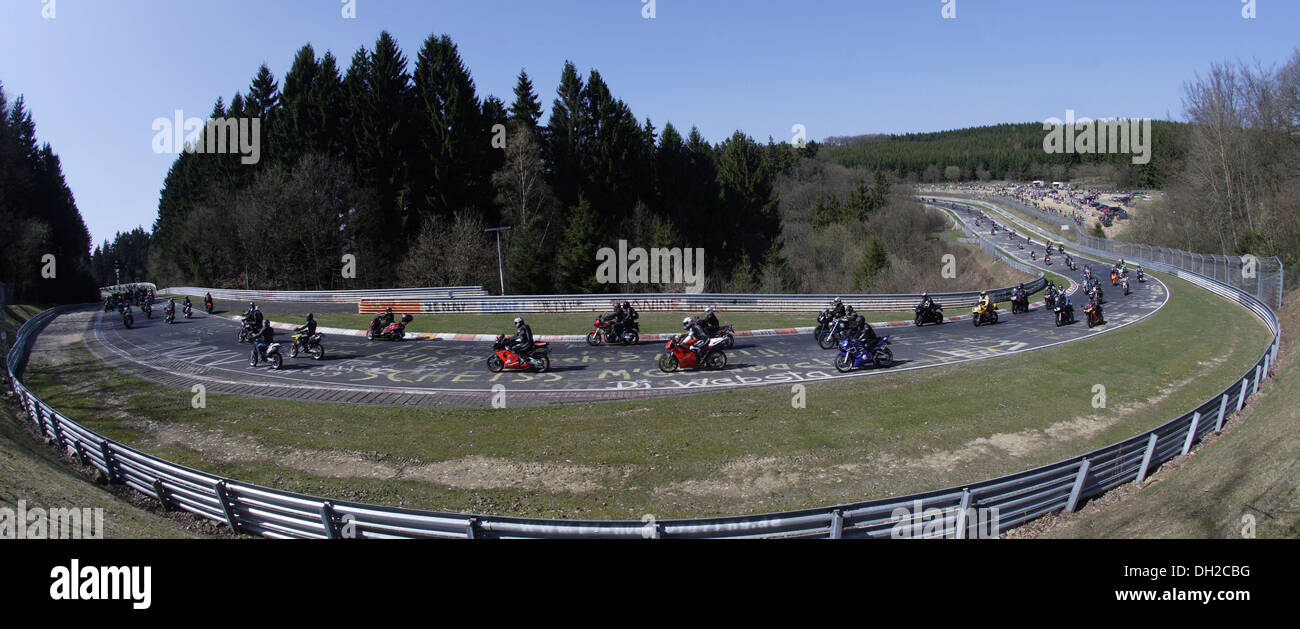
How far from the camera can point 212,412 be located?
57.9ft

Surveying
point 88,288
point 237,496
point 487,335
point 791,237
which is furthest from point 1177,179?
point 88,288

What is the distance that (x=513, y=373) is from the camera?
21.8 m

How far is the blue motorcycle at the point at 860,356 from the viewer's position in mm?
20750

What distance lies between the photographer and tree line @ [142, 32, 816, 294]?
54.2 m

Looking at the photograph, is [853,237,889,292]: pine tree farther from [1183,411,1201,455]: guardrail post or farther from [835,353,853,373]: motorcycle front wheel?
[1183,411,1201,455]: guardrail post

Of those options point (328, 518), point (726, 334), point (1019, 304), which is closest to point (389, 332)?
point (726, 334)

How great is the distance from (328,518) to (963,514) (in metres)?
8.14

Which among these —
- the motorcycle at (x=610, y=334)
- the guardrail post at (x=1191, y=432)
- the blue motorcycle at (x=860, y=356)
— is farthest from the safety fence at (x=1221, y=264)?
the motorcycle at (x=610, y=334)

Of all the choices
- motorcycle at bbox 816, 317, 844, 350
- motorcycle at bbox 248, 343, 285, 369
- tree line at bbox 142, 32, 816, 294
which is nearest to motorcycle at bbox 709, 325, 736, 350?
motorcycle at bbox 816, 317, 844, 350

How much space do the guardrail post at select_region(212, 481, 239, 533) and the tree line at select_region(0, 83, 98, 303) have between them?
69.5 m

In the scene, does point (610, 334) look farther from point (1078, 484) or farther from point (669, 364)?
point (1078, 484)

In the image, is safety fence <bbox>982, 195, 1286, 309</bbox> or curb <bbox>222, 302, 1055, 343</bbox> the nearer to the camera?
curb <bbox>222, 302, 1055, 343</bbox>

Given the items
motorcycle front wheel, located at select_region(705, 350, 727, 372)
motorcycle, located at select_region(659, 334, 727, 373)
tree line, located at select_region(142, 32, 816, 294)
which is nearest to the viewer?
motorcycle, located at select_region(659, 334, 727, 373)

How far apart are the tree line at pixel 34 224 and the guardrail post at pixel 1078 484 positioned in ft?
259
